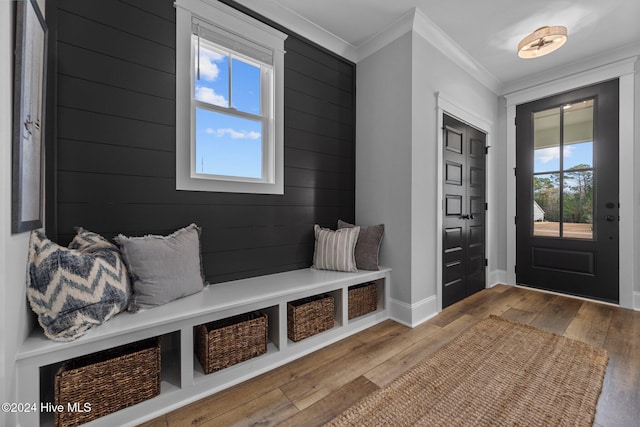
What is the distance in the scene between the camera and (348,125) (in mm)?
3035

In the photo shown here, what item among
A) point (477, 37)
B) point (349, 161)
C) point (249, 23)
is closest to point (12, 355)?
point (249, 23)

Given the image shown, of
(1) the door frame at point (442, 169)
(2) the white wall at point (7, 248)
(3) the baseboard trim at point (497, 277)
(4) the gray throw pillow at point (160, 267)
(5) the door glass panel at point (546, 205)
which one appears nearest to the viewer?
(2) the white wall at point (7, 248)

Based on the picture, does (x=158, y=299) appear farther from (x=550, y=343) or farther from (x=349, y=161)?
(x=550, y=343)

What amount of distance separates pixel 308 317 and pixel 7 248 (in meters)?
1.65

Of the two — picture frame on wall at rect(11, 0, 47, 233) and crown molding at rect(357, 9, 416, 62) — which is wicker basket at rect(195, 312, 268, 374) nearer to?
picture frame on wall at rect(11, 0, 47, 233)

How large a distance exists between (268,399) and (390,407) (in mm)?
684

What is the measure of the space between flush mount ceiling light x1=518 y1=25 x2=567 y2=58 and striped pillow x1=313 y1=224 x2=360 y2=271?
2303 millimetres

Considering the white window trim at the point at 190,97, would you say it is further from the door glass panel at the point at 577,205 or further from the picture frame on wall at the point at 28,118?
the door glass panel at the point at 577,205

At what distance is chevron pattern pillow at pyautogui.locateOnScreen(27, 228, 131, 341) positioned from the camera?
124 cm

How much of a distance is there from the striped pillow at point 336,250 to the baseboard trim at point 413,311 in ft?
1.97

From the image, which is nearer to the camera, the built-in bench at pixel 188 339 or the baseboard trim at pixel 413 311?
the built-in bench at pixel 188 339

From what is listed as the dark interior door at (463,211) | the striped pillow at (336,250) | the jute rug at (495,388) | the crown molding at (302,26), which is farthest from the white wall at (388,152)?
the jute rug at (495,388)

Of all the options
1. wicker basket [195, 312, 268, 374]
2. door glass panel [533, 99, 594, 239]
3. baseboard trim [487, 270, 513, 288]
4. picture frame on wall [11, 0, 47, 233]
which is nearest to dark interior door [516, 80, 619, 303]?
door glass panel [533, 99, 594, 239]

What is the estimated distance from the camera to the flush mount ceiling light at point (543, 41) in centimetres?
234
